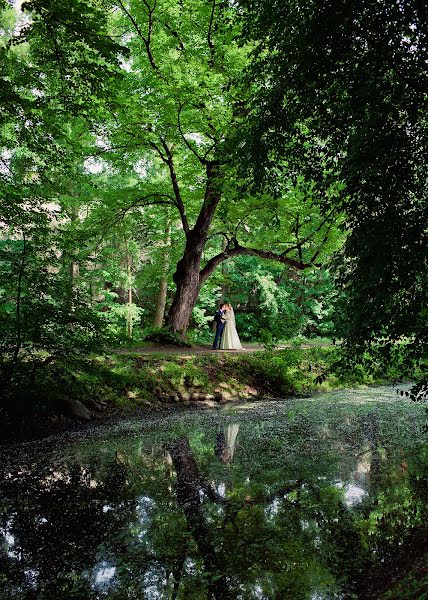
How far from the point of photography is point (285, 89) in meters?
5.55

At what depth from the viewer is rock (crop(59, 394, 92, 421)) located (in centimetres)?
948

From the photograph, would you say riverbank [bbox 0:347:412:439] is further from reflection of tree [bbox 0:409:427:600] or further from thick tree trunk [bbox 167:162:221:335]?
thick tree trunk [bbox 167:162:221:335]

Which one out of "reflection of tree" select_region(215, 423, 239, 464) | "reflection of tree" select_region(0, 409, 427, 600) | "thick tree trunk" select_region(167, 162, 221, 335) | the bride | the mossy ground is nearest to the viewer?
"reflection of tree" select_region(0, 409, 427, 600)

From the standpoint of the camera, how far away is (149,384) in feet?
37.9

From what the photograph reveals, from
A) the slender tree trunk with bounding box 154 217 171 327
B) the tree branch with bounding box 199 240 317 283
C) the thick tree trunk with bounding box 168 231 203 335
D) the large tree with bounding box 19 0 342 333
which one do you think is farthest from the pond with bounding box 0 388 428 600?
the slender tree trunk with bounding box 154 217 171 327

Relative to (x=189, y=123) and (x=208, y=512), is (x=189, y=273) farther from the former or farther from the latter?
(x=208, y=512)

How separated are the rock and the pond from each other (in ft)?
2.53

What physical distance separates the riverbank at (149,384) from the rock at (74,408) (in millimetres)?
19

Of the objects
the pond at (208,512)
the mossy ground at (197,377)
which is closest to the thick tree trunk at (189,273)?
the mossy ground at (197,377)

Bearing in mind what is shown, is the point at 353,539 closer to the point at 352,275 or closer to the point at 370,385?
the point at 352,275

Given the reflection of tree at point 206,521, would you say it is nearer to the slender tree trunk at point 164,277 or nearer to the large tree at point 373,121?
the large tree at point 373,121

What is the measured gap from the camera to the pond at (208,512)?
12.0 ft

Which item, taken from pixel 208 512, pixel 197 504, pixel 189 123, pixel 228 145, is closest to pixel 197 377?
pixel 189 123

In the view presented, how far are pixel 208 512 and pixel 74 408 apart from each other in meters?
5.34
